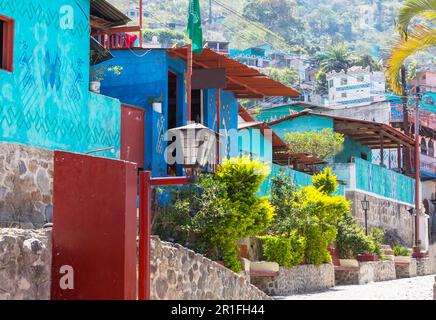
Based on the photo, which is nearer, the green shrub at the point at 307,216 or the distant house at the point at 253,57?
the green shrub at the point at 307,216

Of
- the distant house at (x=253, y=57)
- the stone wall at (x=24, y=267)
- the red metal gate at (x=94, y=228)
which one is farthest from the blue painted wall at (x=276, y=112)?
the distant house at (x=253, y=57)

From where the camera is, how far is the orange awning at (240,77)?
22.7m

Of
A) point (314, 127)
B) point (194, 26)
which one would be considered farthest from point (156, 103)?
point (314, 127)

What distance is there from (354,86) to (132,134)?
63635mm

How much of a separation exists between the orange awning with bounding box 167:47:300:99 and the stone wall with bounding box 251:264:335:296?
540 cm

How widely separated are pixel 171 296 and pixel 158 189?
25.6 ft

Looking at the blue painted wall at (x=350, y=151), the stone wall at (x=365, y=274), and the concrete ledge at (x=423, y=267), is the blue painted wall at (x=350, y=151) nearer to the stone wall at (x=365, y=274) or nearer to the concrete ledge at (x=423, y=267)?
the concrete ledge at (x=423, y=267)

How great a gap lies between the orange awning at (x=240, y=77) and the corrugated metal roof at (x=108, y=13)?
2.12 meters

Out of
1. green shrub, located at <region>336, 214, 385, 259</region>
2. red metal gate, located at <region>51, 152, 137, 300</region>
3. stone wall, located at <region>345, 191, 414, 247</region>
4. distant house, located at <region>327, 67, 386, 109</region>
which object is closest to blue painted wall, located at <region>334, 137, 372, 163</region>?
stone wall, located at <region>345, 191, 414, 247</region>

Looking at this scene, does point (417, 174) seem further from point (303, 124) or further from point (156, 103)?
point (156, 103)

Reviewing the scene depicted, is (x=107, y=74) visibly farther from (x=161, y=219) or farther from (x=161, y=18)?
(x=161, y=18)

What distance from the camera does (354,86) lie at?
8225 cm

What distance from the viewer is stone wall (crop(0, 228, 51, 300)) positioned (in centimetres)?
918

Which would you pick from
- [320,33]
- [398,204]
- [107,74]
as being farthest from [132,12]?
[107,74]
